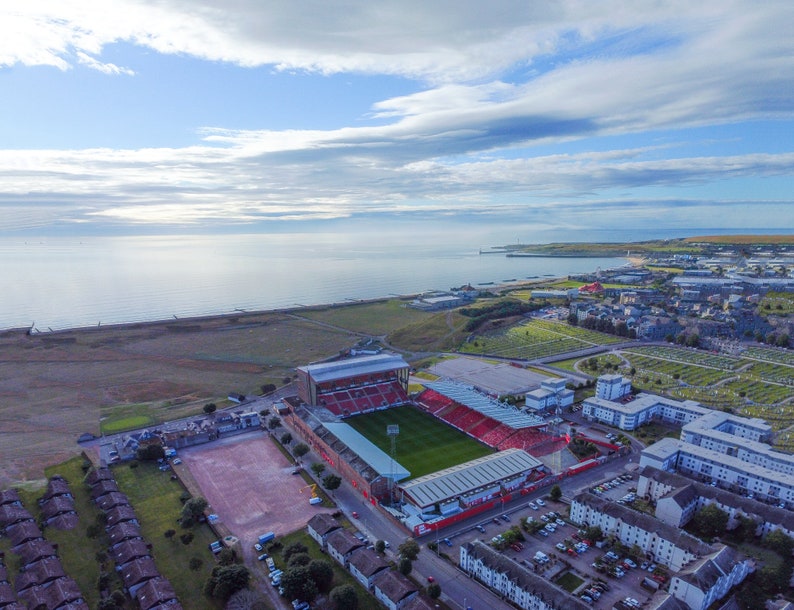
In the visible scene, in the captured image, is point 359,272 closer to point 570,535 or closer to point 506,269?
point 506,269

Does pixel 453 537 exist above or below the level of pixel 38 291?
below

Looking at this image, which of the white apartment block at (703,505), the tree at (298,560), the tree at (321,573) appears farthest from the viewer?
the white apartment block at (703,505)

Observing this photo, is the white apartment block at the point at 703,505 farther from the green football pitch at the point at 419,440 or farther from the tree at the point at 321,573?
the tree at the point at 321,573

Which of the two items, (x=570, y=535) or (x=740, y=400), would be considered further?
(x=740, y=400)

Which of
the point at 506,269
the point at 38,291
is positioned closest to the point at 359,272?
the point at 506,269

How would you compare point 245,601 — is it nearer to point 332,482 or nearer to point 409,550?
point 409,550

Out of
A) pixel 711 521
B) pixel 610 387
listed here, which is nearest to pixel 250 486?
pixel 711 521

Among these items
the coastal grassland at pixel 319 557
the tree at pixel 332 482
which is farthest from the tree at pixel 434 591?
the tree at pixel 332 482
